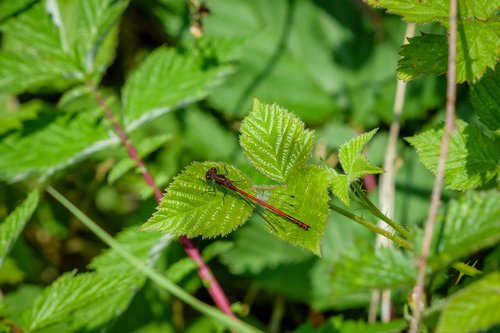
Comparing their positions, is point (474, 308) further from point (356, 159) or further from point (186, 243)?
point (186, 243)

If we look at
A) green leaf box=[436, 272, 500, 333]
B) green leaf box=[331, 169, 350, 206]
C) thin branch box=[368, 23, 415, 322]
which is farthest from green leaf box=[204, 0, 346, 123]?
green leaf box=[436, 272, 500, 333]

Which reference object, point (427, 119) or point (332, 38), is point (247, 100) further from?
point (427, 119)

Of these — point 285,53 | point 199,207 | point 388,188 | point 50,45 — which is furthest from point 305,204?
point 285,53

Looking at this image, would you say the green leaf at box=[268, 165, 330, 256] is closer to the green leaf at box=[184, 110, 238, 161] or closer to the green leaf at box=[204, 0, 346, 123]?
the green leaf at box=[184, 110, 238, 161]

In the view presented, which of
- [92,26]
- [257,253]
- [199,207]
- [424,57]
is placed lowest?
[257,253]

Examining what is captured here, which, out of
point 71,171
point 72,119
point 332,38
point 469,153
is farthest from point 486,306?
point 71,171

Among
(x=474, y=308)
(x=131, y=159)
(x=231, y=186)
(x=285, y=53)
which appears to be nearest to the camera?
(x=474, y=308)

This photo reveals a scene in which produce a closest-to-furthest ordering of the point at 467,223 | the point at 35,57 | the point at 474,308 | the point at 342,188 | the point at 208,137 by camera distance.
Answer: the point at 474,308
the point at 467,223
the point at 342,188
the point at 35,57
the point at 208,137

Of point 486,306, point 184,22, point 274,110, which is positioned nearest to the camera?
point 486,306
